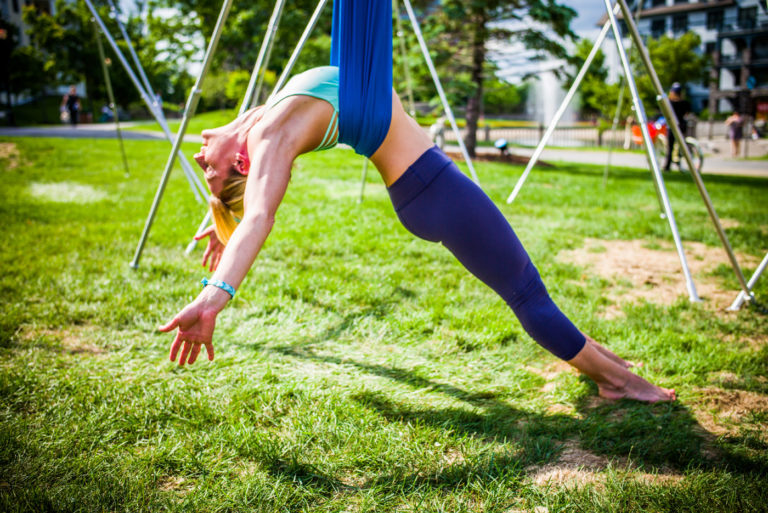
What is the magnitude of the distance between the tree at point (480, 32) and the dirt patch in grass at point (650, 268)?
28.9 ft

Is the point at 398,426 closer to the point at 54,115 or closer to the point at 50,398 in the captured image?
the point at 50,398

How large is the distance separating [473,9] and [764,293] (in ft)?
37.4

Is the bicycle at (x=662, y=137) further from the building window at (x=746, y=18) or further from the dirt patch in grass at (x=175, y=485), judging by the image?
the building window at (x=746, y=18)

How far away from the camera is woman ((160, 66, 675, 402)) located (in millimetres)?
1638

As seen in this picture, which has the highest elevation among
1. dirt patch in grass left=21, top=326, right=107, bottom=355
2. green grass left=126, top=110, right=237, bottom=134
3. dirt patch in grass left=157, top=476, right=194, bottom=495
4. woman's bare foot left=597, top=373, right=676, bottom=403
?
green grass left=126, top=110, right=237, bottom=134

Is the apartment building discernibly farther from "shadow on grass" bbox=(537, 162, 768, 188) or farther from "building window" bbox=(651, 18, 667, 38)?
"shadow on grass" bbox=(537, 162, 768, 188)

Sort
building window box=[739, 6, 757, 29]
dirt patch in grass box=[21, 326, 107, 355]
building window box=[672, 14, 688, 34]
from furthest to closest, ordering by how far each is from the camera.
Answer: building window box=[672, 14, 688, 34] < building window box=[739, 6, 757, 29] < dirt patch in grass box=[21, 326, 107, 355]

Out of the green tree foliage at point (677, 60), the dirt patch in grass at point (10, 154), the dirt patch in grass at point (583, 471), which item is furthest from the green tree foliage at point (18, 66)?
the green tree foliage at point (677, 60)

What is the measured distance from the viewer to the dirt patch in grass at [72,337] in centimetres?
300

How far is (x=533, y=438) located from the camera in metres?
2.26

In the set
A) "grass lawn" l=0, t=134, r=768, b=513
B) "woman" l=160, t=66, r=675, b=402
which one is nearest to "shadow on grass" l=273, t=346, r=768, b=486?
"grass lawn" l=0, t=134, r=768, b=513

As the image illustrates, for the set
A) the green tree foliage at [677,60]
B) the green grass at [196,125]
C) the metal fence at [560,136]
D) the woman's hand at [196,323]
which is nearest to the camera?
the woman's hand at [196,323]

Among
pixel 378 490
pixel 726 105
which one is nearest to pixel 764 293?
pixel 378 490

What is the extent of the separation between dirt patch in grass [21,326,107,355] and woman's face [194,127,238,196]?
1612 millimetres
